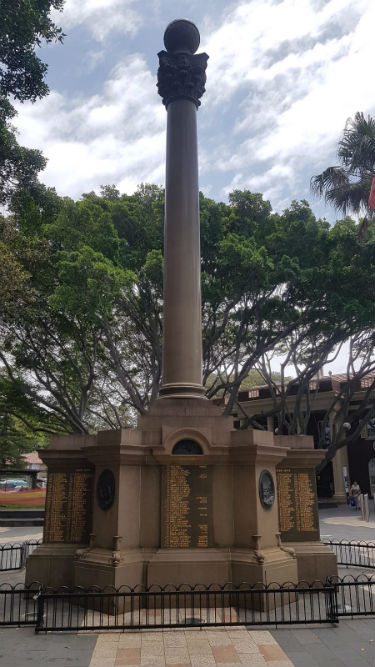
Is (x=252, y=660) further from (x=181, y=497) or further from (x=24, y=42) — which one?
(x=24, y=42)

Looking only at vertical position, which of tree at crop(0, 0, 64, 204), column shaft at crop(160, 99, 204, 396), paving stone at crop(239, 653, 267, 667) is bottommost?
paving stone at crop(239, 653, 267, 667)

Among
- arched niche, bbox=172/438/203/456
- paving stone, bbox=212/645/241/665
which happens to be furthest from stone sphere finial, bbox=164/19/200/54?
paving stone, bbox=212/645/241/665

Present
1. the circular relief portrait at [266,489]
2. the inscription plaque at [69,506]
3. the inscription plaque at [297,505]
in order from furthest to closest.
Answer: the inscription plaque at [297,505], the inscription plaque at [69,506], the circular relief portrait at [266,489]

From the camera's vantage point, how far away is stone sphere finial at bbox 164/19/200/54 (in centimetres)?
1596

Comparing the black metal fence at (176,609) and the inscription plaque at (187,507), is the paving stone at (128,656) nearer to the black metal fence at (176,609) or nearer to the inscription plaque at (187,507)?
the black metal fence at (176,609)

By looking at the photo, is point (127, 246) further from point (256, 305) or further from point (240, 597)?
point (240, 597)

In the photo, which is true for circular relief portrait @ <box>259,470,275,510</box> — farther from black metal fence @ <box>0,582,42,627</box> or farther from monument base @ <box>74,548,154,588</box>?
black metal fence @ <box>0,582,42,627</box>

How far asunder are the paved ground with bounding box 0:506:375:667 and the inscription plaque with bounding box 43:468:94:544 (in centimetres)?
342

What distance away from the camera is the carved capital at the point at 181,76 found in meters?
15.5

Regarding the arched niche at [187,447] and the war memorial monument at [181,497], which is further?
the arched niche at [187,447]

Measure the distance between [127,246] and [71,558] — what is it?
580 inches

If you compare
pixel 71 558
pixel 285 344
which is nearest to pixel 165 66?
pixel 71 558

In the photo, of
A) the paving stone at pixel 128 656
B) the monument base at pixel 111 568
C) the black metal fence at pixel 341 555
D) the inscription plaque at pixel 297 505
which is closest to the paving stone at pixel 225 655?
the paving stone at pixel 128 656

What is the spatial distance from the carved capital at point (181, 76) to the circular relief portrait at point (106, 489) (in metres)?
11.0
